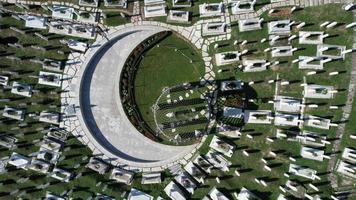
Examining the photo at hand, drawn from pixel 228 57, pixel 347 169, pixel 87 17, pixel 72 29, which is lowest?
pixel 347 169

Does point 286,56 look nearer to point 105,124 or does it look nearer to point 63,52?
point 105,124

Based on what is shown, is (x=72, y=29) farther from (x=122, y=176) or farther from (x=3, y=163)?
(x=122, y=176)

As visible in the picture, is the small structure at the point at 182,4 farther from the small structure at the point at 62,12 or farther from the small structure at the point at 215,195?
the small structure at the point at 215,195

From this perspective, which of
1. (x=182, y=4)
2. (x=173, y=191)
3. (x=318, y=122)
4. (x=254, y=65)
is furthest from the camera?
(x=182, y=4)

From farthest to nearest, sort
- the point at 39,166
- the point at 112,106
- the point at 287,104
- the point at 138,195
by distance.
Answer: the point at 112,106, the point at 287,104, the point at 39,166, the point at 138,195

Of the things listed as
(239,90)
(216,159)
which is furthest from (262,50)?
(216,159)

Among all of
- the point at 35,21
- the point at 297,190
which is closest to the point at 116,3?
the point at 35,21

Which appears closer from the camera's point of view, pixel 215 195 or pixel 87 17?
pixel 215 195

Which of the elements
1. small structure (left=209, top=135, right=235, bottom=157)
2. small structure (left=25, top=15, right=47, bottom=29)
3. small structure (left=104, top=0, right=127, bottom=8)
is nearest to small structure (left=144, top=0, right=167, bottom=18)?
small structure (left=104, top=0, right=127, bottom=8)
